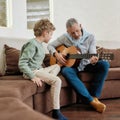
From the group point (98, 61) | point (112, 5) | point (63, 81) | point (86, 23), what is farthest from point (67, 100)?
point (112, 5)

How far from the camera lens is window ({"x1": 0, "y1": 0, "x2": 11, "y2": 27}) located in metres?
3.80

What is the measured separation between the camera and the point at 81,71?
3.20 m

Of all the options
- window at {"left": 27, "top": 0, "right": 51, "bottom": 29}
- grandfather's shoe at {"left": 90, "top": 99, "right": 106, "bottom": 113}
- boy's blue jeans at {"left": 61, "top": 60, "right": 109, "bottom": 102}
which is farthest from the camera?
window at {"left": 27, "top": 0, "right": 51, "bottom": 29}

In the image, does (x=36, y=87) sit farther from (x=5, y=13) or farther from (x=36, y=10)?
(x=36, y=10)

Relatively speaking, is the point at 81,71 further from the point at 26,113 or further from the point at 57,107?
the point at 26,113

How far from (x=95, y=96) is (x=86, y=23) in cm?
178

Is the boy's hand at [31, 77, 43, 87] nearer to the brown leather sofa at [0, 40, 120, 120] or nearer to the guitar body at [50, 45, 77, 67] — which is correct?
the brown leather sofa at [0, 40, 120, 120]

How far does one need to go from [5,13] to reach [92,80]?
156 centimetres

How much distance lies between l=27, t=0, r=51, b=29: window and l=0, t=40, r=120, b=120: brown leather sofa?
988 mm

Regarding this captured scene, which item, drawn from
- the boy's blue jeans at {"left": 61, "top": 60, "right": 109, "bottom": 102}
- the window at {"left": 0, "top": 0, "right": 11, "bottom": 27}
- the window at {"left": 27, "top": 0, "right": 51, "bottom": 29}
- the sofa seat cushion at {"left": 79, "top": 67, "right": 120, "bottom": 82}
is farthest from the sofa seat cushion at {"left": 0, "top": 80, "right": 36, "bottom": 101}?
the window at {"left": 27, "top": 0, "right": 51, "bottom": 29}

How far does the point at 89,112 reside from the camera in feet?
9.30

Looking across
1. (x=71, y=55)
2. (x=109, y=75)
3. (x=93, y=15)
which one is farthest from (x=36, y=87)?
(x=93, y=15)

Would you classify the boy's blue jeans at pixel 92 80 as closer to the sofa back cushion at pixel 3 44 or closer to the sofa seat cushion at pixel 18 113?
the sofa back cushion at pixel 3 44

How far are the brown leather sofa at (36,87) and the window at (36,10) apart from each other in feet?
3.24
